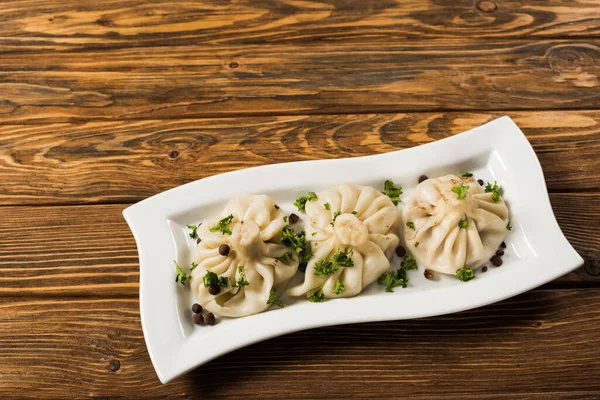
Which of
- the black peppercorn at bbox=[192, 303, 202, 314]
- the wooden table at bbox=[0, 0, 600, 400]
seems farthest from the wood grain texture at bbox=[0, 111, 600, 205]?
the black peppercorn at bbox=[192, 303, 202, 314]

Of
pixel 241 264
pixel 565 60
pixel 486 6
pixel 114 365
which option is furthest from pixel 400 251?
pixel 486 6

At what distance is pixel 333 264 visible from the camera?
1893 mm

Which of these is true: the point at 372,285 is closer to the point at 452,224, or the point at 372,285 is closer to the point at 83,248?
the point at 452,224

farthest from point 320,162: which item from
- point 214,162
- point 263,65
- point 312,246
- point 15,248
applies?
point 15,248

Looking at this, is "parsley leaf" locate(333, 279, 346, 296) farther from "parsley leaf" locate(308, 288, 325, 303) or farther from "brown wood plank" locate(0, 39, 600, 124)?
"brown wood plank" locate(0, 39, 600, 124)

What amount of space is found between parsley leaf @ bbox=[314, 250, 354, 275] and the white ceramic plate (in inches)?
4.4

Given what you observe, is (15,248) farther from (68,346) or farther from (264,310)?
(264,310)

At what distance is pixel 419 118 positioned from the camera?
8.30ft

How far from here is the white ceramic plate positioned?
6.00 feet

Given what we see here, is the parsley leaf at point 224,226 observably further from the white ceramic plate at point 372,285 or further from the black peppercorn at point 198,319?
the black peppercorn at point 198,319

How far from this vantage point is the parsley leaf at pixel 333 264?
1880 mm

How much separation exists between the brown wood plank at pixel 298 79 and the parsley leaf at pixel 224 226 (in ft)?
2.58

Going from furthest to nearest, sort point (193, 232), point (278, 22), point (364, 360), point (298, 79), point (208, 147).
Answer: point (278, 22) < point (298, 79) < point (208, 147) < point (193, 232) < point (364, 360)

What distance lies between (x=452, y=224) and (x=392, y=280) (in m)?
0.30
